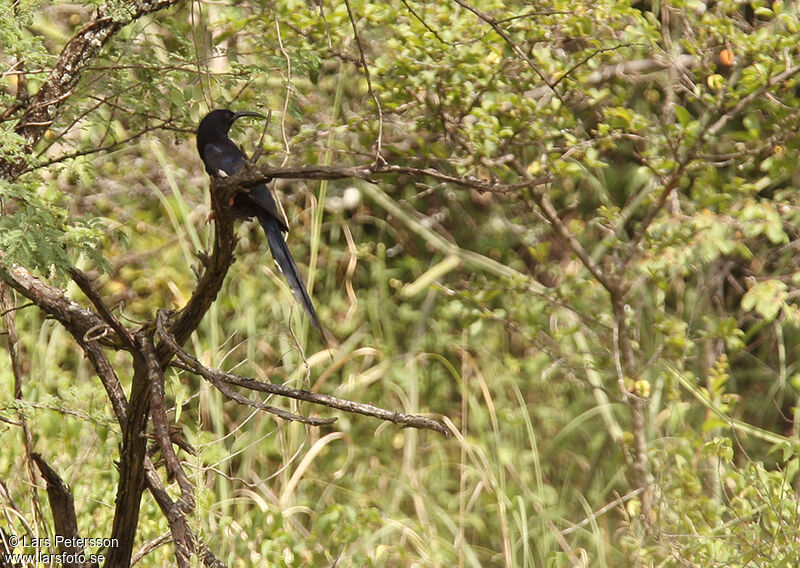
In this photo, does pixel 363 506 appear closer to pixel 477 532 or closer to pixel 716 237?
pixel 477 532

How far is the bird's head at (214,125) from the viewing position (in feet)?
10.2

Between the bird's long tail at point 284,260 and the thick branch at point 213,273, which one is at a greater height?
the thick branch at point 213,273

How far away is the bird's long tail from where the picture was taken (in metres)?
2.69

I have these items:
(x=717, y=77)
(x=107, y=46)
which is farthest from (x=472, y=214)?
(x=107, y=46)

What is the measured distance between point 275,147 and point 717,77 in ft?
5.55

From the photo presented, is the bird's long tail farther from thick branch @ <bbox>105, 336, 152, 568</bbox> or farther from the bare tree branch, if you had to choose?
the bare tree branch

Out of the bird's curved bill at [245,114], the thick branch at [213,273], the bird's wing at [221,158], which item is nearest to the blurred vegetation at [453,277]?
the bird's curved bill at [245,114]

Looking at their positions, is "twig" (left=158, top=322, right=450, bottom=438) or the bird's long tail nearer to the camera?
"twig" (left=158, top=322, right=450, bottom=438)

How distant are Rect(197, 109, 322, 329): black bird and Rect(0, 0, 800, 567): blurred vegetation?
11 centimetres

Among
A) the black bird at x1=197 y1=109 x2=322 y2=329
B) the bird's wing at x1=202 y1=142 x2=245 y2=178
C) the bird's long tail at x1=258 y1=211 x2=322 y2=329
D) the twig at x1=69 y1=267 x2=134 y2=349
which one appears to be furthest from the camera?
the bird's wing at x1=202 y1=142 x2=245 y2=178

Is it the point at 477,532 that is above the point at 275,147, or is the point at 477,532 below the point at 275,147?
below

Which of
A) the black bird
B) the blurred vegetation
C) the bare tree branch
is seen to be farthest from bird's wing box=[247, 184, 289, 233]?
the bare tree branch

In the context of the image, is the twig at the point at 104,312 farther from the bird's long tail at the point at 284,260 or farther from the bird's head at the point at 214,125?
the bird's head at the point at 214,125

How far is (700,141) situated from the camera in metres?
3.77
